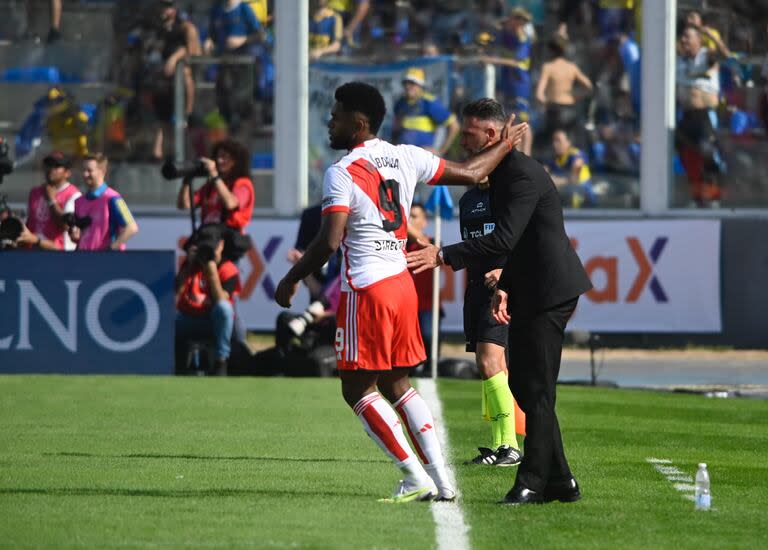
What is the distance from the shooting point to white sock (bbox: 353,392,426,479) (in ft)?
24.8

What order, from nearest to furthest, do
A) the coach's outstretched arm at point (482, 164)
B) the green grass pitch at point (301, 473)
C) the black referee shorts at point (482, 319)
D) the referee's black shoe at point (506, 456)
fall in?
the green grass pitch at point (301, 473), the coach's outstretched arm at point (482, 164), the referee's black shoe at point (506, 456), the black referee shorts at point (482, 319)

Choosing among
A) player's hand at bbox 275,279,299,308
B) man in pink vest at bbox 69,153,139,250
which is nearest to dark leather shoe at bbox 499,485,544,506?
player's hand at bbox 275,279,299,308

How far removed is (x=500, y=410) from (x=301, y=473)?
5.29 feet

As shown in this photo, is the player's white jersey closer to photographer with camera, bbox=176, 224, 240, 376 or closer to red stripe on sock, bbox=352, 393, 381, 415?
red stripe on sock, bbox=352, 393, 381, 415

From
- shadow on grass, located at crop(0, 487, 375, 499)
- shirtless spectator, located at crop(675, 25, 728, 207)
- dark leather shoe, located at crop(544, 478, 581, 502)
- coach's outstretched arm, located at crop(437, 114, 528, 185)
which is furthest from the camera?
shirtless spectator, located at crop(675, 25, 728, 207)

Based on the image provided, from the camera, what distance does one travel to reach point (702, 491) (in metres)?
7.59

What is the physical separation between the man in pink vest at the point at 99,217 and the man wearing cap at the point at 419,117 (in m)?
5.49

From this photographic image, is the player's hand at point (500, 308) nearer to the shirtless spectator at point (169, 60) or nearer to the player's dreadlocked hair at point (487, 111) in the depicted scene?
the player's dreadlocked hair at point (487, 111)

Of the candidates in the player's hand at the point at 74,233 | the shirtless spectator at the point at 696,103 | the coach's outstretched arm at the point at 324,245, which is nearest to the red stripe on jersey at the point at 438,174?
the coach's outstretched arm at the point at 324,245

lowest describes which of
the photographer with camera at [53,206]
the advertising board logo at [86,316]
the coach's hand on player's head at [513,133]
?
the advertising board logo at [86,316]

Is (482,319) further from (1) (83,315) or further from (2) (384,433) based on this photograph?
(1) (83,315)

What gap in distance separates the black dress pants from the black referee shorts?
2491 millimetres

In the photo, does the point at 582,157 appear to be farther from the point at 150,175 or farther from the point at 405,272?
the point at 405,272

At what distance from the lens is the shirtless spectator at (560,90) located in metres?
22.2
